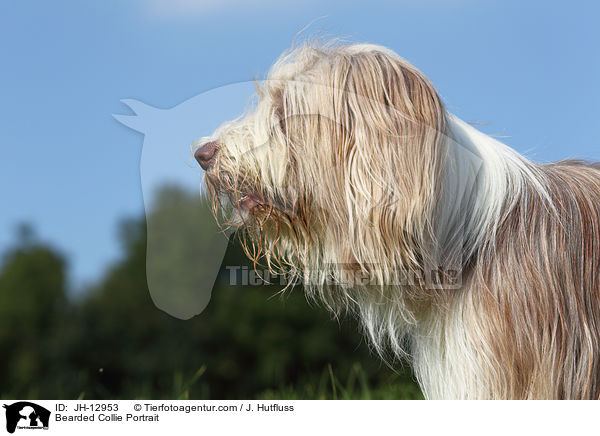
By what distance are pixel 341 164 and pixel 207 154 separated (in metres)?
0.59

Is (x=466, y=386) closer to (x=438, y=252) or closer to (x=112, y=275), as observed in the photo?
(x=438, y=252)

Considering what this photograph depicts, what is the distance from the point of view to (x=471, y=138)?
2.74 metres
